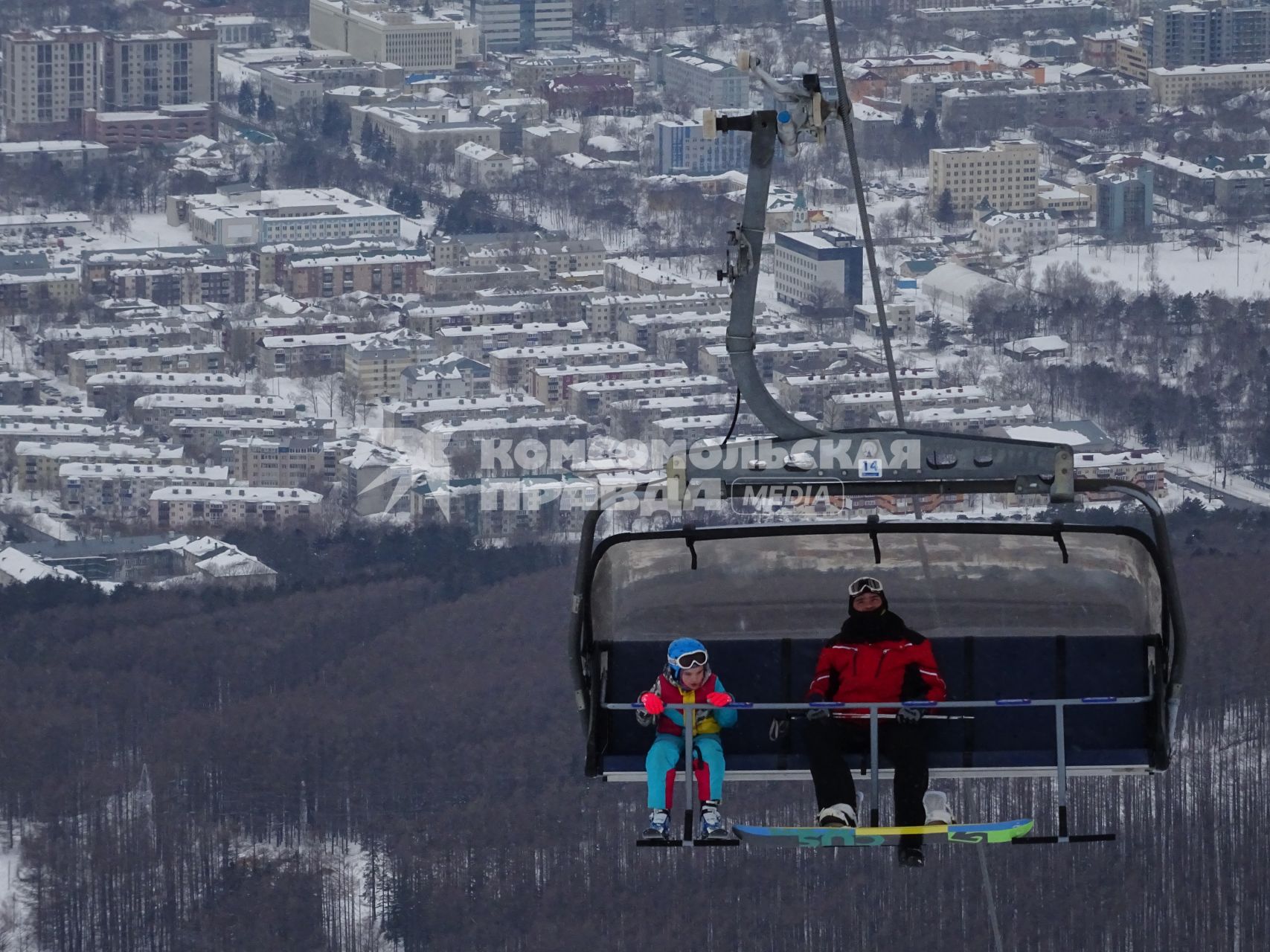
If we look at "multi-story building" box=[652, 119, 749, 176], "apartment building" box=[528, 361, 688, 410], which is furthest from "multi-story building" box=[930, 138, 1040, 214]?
"apartment building" box=[528, 361, 688, 410]

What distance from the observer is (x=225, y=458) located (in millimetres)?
28344

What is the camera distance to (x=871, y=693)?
14.4ft

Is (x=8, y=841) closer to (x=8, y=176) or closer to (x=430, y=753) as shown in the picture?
(x=430, y=753)

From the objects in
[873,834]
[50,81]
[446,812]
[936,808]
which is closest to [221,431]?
[446,812]

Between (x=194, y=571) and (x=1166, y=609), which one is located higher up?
(x=1166, y=609)

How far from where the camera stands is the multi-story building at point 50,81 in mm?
43375

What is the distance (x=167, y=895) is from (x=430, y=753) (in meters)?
2.61

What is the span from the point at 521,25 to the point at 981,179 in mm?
11812

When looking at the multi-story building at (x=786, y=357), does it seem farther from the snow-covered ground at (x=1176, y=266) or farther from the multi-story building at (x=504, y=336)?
the snow-covered ground at (x=1176, y=266)

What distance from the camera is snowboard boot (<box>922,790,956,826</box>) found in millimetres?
4199

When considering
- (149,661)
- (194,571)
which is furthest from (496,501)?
(149,661)

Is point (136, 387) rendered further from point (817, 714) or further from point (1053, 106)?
point (817, 714)

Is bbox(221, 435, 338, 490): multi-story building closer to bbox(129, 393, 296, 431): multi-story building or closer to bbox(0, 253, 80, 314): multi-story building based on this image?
bbox(129, 393, 296, 431): multi-story building

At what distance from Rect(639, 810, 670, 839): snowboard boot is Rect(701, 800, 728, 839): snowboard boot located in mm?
40
